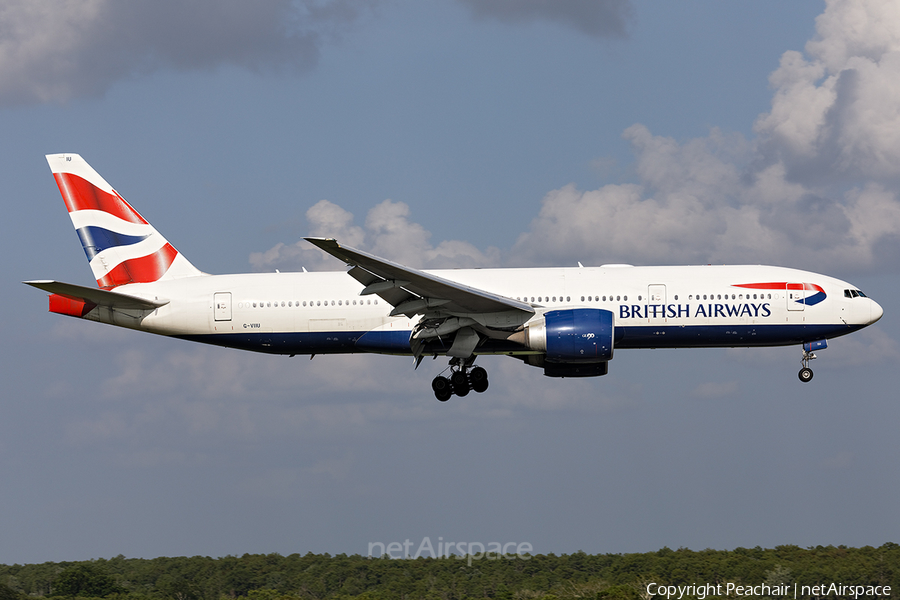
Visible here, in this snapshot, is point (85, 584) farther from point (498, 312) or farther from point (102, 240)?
point (498, 312)

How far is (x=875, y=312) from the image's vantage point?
1320 inches

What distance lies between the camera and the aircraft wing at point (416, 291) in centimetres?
2864

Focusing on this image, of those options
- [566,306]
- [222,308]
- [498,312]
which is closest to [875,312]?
[566,306]

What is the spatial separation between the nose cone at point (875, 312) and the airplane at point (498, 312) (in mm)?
53

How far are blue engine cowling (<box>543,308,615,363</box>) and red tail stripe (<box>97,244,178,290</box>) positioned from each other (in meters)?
16.6

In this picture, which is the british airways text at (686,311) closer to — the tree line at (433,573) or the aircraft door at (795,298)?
the aircraft door at (795,298)

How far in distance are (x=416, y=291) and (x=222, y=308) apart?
27.5 feet

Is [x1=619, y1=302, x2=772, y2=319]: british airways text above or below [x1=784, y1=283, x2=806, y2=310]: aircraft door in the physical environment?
below

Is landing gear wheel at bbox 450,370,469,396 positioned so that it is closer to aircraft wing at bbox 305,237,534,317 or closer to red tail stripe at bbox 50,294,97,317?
aircraft wing at bbox 305,237,534,317

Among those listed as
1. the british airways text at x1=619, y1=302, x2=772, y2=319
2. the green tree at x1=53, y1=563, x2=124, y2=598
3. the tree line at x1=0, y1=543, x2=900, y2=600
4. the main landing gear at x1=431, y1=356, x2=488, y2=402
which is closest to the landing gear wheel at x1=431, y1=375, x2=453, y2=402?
the main landing gear at x1=431, y1=356, x2=488, y2=402

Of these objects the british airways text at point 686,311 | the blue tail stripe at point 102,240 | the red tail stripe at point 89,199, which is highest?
the red tail stripe at point 89,199

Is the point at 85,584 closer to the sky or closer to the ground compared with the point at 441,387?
closer to the ground

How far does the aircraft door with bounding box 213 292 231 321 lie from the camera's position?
34250 millimetres

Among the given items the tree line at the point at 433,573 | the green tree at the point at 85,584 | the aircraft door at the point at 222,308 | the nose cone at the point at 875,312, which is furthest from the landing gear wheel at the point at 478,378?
the green tree at the point at 85,584
